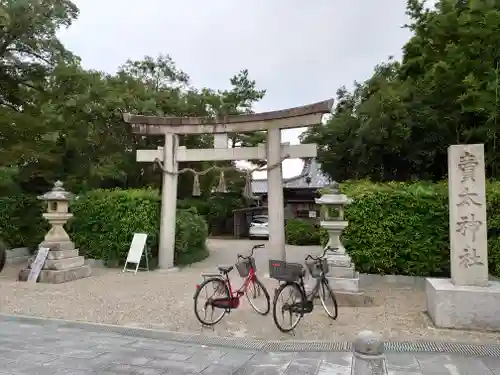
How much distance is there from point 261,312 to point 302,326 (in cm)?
93

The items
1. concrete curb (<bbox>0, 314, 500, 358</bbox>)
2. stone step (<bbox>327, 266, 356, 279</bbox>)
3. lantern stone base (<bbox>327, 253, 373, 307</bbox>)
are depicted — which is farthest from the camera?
stone step (<bbox>327, 266, 356, 279</bbox>)

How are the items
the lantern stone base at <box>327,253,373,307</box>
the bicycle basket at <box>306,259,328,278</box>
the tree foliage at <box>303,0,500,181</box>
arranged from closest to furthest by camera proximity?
the bicycle basket at <box>306,259,328,278</box>, the lantern stone base at <box>327,253,373,307</box>, the tree foliage at <box>303,0,500,181</box>

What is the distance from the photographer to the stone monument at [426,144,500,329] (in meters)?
5.79

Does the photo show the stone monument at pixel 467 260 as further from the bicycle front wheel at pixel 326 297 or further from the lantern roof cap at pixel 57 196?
the lantern roof cap at pixel 57 196

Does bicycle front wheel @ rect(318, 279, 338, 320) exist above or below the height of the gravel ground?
above

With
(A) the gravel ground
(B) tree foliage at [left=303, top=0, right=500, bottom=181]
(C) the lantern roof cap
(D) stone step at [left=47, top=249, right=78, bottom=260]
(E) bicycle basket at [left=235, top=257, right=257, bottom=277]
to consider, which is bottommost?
(A) the gravel ground

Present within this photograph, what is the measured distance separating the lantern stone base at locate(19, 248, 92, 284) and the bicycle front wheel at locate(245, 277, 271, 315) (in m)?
5.07

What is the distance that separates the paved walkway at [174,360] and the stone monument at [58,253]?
4.74m

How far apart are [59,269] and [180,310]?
448 cm

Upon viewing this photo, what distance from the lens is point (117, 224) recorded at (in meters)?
12.0

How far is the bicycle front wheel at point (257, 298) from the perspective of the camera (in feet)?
22.1

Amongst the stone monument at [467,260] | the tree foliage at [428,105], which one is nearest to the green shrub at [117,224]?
the tree foliage at [428,105]

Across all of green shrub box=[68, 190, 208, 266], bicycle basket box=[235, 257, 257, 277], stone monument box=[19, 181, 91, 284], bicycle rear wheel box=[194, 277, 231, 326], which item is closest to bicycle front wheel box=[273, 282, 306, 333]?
bicycle rear wheel box=[194, 277, 231, 326]

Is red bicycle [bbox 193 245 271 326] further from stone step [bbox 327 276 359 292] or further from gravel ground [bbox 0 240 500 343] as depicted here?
stone step [bbox 327 276 359 292]
